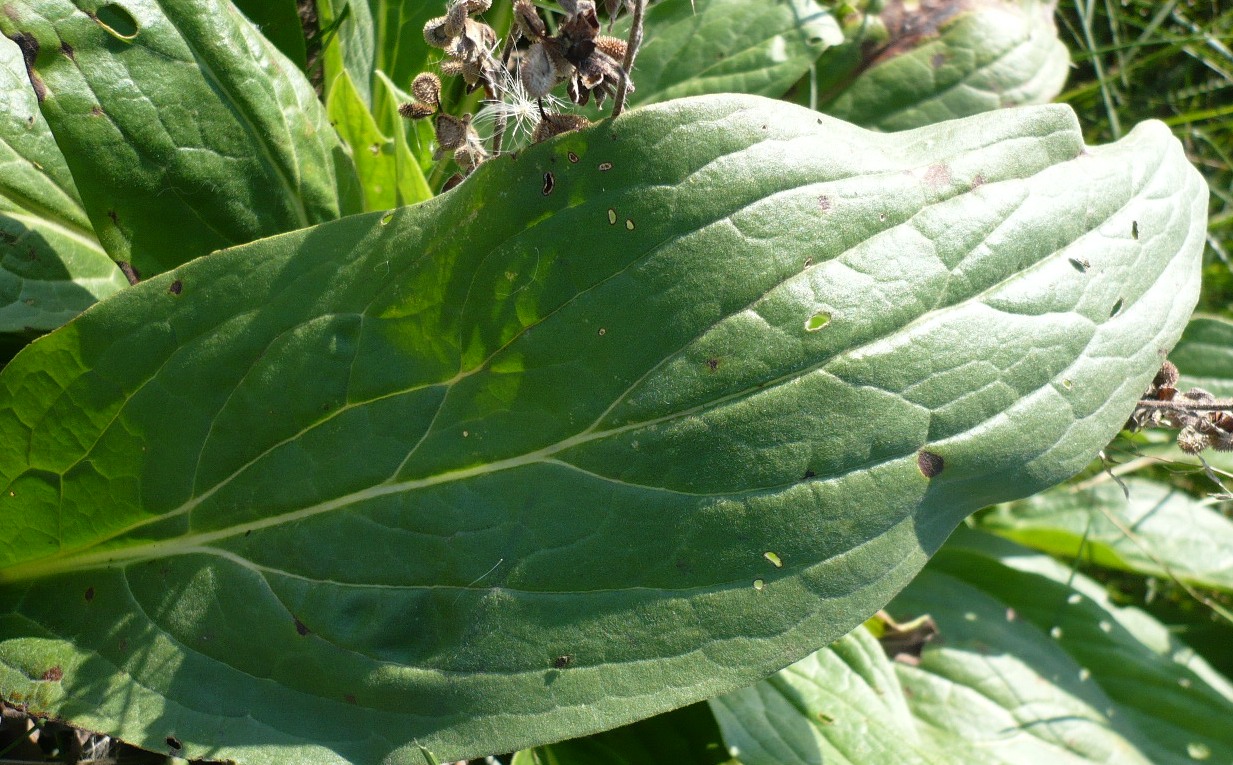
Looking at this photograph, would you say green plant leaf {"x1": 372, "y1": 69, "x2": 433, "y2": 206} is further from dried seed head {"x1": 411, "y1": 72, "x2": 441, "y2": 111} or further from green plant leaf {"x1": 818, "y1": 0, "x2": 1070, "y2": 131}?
green plant leaf {"x1": 818, "y1": 0, "x2": 1070, "y2": 131}

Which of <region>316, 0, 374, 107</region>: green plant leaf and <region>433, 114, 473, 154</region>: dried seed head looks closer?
<region>433, 114, 473, 154</region>: dried seed head

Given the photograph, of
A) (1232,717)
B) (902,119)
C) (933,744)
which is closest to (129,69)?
(902,119)

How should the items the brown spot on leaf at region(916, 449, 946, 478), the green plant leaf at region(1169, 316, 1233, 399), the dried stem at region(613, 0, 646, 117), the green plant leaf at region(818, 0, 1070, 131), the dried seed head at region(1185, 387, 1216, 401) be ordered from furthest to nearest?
the green plant leaf at region(1169, 316, 1233, 399) → the green plant leaf at region(818, 0, 1070, 131) → the dried seed head at region(1185, 387, 1216, 401) → the brown spot on leaf at region(916, 449, 946, 478) → the dried stem at region(613, 0, 646, 117)

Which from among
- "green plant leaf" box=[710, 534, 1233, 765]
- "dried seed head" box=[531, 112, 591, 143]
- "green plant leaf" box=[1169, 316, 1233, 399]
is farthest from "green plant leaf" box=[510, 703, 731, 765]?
"green plant leaf" box=[1169, 316, 1233, 399]

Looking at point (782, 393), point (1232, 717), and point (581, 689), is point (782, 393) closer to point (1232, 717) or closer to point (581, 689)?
point (581, 689)

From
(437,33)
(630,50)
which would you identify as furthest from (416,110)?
(630,50)

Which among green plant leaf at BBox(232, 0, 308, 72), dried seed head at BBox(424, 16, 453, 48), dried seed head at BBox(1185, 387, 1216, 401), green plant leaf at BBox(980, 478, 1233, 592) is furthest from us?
green plant leaf at BBox(980, 478, 1233, 592)

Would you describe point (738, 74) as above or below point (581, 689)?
above
